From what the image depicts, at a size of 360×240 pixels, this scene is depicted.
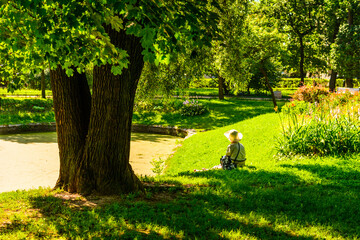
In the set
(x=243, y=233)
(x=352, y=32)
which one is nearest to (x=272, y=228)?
(x=243, y=233)

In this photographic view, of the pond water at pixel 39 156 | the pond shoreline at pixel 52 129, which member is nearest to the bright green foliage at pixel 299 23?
the pond shoreline at pixel 52 129

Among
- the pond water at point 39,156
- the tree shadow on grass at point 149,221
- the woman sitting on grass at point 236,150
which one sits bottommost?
the pond water at point 39,156

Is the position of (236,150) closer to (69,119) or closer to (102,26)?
(69,119)

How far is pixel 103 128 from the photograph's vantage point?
6.27m

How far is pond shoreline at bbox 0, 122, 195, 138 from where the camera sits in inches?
795

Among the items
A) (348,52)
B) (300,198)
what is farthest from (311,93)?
(300,198)

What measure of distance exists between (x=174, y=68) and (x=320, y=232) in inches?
623

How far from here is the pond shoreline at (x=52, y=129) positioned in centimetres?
2019

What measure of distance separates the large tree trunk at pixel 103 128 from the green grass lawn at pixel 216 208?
36 cm

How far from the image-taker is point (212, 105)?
26062 mm

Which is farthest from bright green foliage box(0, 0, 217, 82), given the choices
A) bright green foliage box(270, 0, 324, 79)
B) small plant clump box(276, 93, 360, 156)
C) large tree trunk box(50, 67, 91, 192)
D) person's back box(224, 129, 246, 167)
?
bright green foliage box(270, 0, 324, 79)

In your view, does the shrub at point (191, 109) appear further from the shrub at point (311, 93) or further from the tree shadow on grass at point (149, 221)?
the tree shadow on grass at point (149, 221)

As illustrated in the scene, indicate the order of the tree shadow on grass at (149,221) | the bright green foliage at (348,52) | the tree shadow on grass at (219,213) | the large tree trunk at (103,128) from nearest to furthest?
1. the tree shadow on grass at (149,221)
2. the tree shadow on grass at (219,213)
3. the large tree trunk at (103,128)
4. the bright green foliage at (348,52)

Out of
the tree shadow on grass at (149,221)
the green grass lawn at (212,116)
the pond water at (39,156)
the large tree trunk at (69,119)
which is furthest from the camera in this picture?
the green grass lawn at (212,116)
